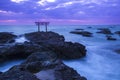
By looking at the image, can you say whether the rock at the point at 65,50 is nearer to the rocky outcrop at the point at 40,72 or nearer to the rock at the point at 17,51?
the rock at the point at 17,51

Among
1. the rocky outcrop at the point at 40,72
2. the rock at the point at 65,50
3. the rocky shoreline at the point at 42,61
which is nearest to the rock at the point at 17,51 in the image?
the rocky shoreline at the point at 42,61

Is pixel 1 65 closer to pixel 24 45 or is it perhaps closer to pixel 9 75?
pixel 24 45

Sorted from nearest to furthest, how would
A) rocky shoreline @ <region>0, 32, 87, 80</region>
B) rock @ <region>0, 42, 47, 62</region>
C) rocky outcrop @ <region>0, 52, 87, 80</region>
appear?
rocky outcrop @ <region>0, 52, 87, 80</region> → rocky shoreline @ <region>0, 32, 87, 80</region> → rock @ <region>0, 42, 47, 62</region>

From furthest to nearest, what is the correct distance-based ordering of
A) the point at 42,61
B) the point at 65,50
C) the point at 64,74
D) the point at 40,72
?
the point at 65,50, the point at 42,61, the point at 40,72, the point at 64,74

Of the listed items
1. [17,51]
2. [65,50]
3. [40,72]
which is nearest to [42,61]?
[40,72]

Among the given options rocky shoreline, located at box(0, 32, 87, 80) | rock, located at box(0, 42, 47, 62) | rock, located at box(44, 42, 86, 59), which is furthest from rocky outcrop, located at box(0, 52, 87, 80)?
rock, located at box(44, 42, 86, 59)

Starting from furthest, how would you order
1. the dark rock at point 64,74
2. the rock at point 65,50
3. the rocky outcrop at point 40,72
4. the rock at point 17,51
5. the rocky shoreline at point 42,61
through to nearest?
the rock at point 65,50 < the rock at point 17,51 < the dark rock at point 64,74 < the rocky shoreline at point 42,61 < the rocky outcrop at point 40,72

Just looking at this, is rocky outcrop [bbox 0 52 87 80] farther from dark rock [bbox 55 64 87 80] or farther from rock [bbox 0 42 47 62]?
rock [bbox 0 42 47 62]

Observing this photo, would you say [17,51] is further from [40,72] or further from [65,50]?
[40,72]

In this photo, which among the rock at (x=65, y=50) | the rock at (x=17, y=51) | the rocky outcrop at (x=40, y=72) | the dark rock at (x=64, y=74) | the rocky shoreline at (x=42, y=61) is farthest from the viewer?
the rock at (x=65, y=50)

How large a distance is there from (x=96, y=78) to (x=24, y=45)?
7.80 meters

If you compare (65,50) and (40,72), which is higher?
(40,72)

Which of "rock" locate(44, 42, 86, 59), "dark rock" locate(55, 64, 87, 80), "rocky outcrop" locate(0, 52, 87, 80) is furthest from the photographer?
"rock" locate(44, 42, 86, 59)

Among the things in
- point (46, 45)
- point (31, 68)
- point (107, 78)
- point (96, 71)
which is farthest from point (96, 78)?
point (46, 45)
